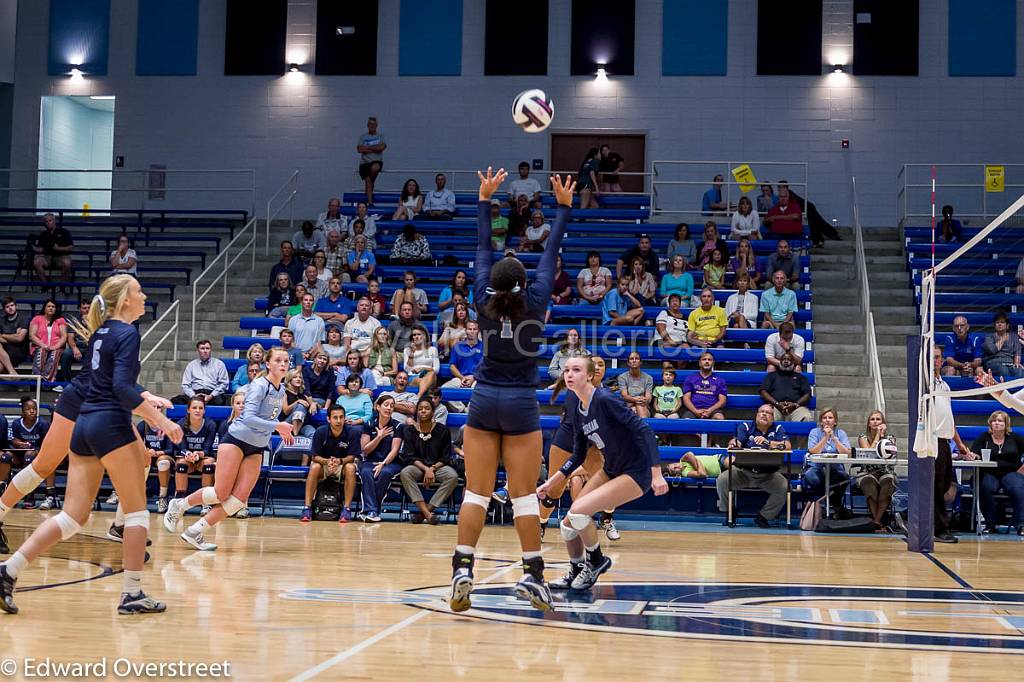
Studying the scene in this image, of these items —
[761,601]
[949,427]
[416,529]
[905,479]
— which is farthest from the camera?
[905,479]

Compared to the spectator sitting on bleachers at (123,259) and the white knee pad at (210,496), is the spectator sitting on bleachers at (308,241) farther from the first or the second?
the white knee pad at (210,496)

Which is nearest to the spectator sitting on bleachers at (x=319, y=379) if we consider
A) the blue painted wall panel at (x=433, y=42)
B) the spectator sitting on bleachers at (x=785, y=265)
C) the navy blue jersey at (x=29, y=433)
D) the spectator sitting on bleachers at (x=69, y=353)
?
the navy blue jersey at (x=29, y=433)

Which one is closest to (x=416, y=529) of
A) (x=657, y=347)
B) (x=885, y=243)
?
(x=657, y=347)

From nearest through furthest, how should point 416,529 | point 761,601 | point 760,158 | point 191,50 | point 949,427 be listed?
point 761,601
point 949,427
point 416,529
point 760,158
point 191,50

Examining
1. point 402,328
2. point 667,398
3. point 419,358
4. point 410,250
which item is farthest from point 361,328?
point 667,398

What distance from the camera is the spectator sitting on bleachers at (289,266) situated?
1908 centimetres

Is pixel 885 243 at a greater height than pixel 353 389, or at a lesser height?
greater

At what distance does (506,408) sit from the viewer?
6.25 metres

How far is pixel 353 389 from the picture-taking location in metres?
14.9

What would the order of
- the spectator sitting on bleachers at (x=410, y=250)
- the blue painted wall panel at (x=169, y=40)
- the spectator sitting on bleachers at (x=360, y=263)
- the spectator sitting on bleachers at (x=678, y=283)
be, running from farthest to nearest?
the blue painted wall panel at (x=169, y=40) < the spectator sitting on bleachers at (x=410, y=250) < the spectator sitting on bleachers at (x=360, y=263) < the spectator sitting on bleachers at (x=678, y=283)

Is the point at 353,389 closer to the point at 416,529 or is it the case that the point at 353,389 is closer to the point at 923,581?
the point at 416,529

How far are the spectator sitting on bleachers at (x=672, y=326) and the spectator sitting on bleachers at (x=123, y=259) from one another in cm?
930

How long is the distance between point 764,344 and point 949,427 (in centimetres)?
668

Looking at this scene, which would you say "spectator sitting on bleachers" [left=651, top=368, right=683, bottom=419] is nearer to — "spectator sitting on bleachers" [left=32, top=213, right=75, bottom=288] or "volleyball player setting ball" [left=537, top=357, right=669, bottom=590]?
"volleyball player setting ball" [left=537, top=357, right=669, bottom=590]
